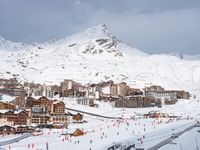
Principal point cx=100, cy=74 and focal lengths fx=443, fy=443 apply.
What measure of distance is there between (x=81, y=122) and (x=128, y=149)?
6016 cm

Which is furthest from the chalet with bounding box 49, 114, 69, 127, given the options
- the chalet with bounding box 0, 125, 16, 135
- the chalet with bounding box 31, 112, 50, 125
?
the chalet with bounding box 0, 125, 16, 135

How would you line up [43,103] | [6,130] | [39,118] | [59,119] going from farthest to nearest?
[43,103] → [59,119] → [39,118] → [6,130]

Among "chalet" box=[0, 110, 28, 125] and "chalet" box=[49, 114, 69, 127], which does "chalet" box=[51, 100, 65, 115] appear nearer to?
"chalet" box=[49, 114, 69, 127]

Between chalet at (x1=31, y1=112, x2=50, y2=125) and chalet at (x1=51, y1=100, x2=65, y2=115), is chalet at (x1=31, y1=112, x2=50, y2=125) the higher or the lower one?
the lower one

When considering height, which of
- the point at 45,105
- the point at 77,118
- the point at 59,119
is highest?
the point at 45,105

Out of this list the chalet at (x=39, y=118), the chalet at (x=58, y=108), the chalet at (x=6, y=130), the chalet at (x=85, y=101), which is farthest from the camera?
the chalet at (x=85, y=101)

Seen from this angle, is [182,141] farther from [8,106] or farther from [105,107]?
[105,107]

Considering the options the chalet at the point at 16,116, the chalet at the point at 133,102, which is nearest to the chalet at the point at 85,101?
the chalet at the point at 133,102

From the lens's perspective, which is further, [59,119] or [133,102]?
[133,102]

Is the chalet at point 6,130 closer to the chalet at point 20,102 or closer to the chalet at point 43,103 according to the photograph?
the chalet at point 43,103

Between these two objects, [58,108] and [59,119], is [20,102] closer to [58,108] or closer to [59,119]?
[58,108]

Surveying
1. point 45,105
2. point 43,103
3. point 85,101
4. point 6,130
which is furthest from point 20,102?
point 6,130

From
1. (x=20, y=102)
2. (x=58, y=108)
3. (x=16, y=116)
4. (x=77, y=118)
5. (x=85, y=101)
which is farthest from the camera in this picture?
(x=85, y=101)

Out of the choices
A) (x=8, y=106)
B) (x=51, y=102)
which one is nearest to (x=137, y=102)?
(x=51, y=102)
